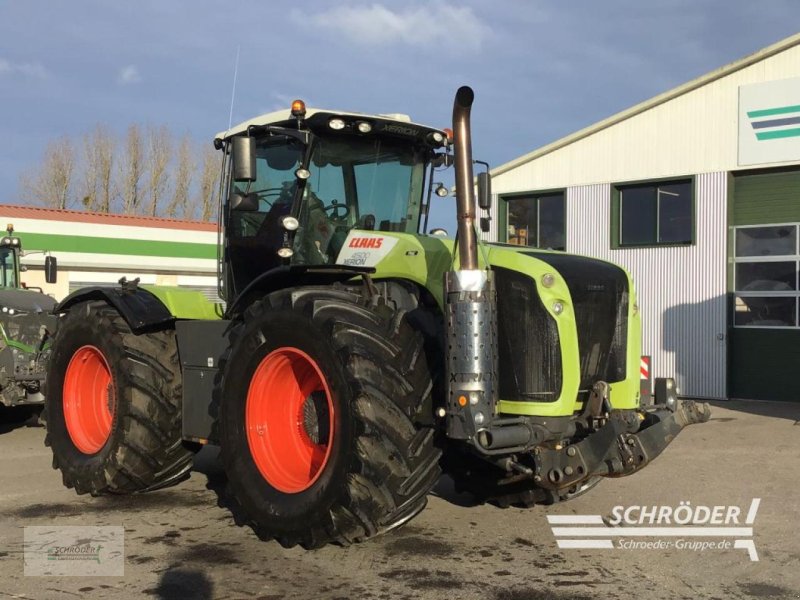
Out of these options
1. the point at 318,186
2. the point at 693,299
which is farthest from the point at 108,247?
the point at 318,186

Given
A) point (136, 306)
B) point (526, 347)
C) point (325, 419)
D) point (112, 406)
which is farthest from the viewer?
point (112, 406)

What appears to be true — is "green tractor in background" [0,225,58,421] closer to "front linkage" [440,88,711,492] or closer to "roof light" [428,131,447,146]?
"roof light" [428,131,447,146]

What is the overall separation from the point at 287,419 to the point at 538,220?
13275 mm

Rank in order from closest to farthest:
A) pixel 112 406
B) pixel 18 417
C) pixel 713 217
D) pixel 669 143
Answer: pixel 112 406
pixel 18 417
pixel 713 217
pixel 669 143

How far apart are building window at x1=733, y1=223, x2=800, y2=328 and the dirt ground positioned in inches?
330

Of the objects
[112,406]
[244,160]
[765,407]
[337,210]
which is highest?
[244,160]

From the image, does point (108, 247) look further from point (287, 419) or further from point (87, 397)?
A: point (287, 419)

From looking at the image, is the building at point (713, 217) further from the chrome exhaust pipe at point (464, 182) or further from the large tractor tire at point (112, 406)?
the chrome exhaust pipe at point (464, 182)

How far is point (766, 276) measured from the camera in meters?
15.2

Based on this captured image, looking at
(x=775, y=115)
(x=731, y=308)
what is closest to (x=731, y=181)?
(x=775, y=115)

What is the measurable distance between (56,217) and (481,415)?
24021 mm

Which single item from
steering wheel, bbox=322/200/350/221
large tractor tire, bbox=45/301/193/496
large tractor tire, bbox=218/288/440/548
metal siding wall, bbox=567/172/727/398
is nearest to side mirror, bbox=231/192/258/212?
steering wheel, bbox=322/200/350/221

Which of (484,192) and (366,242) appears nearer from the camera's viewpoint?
(484,192)

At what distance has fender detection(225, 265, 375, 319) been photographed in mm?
5234
